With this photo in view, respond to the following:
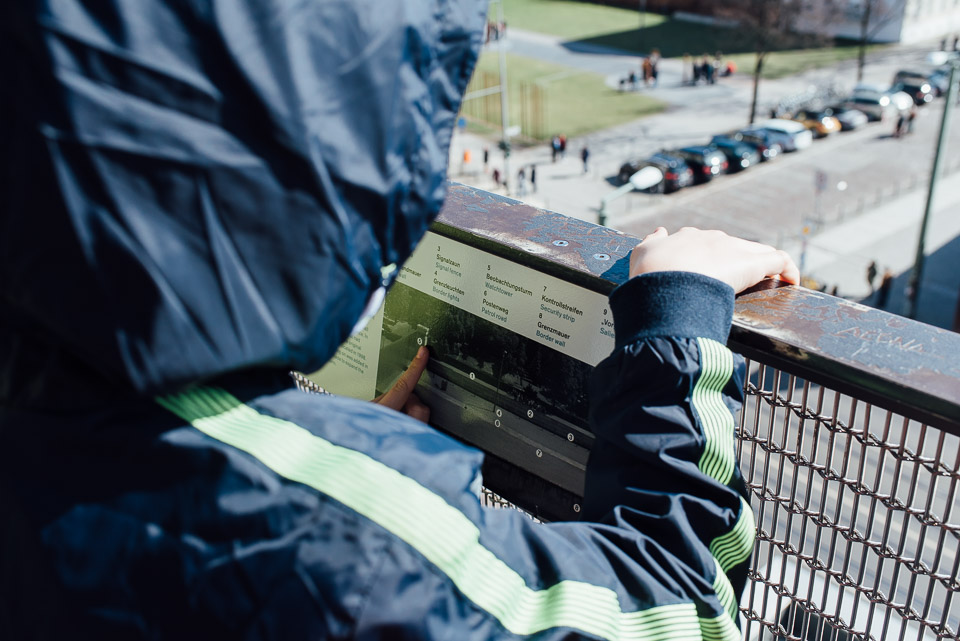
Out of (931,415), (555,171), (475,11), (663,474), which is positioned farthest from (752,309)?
(555,171)

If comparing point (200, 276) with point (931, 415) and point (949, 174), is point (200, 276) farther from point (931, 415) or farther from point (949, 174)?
→ point (949, 174)

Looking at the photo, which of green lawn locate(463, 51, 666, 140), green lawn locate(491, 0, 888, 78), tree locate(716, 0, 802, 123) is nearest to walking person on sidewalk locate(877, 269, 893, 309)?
green lawn locate(463, 51, 666, 140)

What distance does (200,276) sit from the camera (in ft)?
3.19

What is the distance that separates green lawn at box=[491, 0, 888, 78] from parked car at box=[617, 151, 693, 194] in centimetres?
1470

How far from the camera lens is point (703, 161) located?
92.4 ft

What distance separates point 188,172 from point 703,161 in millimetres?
28682

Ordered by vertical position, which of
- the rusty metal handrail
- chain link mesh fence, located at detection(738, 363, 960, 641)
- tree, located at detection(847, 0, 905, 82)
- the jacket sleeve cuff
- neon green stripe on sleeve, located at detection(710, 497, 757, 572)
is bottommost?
tree, located at detection(847, 0, 905, 82)

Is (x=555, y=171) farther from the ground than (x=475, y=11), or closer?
closer

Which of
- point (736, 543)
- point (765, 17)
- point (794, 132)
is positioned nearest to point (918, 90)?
point (765, 17)

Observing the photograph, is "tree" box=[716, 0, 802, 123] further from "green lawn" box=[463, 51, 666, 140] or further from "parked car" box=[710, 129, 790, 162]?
"parked car" box=[710, 129, 790, 162]

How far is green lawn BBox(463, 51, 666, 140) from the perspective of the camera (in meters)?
34.0

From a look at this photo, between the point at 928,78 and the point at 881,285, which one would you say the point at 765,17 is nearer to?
the point at 928,78

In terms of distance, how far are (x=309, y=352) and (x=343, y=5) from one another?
1.39 feet

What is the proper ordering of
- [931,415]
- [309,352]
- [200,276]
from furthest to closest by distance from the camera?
[931,415]
[309,352]
[200,276]
